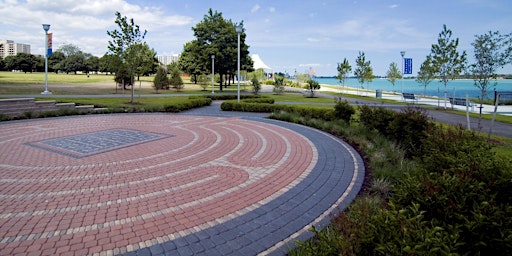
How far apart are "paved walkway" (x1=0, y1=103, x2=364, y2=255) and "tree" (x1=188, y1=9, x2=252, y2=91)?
93.3 ft

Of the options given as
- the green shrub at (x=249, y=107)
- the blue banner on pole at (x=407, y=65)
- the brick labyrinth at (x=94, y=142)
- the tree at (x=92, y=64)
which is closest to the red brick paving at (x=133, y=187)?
the brick labyrinth at (x=94, y=142)

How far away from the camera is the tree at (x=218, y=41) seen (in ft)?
123

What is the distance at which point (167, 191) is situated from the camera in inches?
221

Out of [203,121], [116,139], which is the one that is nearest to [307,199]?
[116,139]

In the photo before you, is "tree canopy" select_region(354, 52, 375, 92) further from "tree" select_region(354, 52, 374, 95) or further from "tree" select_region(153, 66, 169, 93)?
"tree" select_region(153, 66, 169, 93)

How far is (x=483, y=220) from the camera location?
2.13 m

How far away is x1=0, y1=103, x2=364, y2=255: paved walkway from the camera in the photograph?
3926mm

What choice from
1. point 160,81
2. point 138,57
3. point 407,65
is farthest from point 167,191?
point 160,81

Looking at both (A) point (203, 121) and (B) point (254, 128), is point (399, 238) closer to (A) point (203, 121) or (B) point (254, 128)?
(B) point (254, 128)

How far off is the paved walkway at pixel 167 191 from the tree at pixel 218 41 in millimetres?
28450

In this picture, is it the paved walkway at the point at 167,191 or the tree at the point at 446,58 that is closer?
the paved walkway at the point at 167,191

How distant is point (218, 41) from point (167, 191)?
34.5 m

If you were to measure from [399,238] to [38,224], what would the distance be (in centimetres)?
479

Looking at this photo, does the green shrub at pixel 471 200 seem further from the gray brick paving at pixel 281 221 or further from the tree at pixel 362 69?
the tree at pixel 362 69
